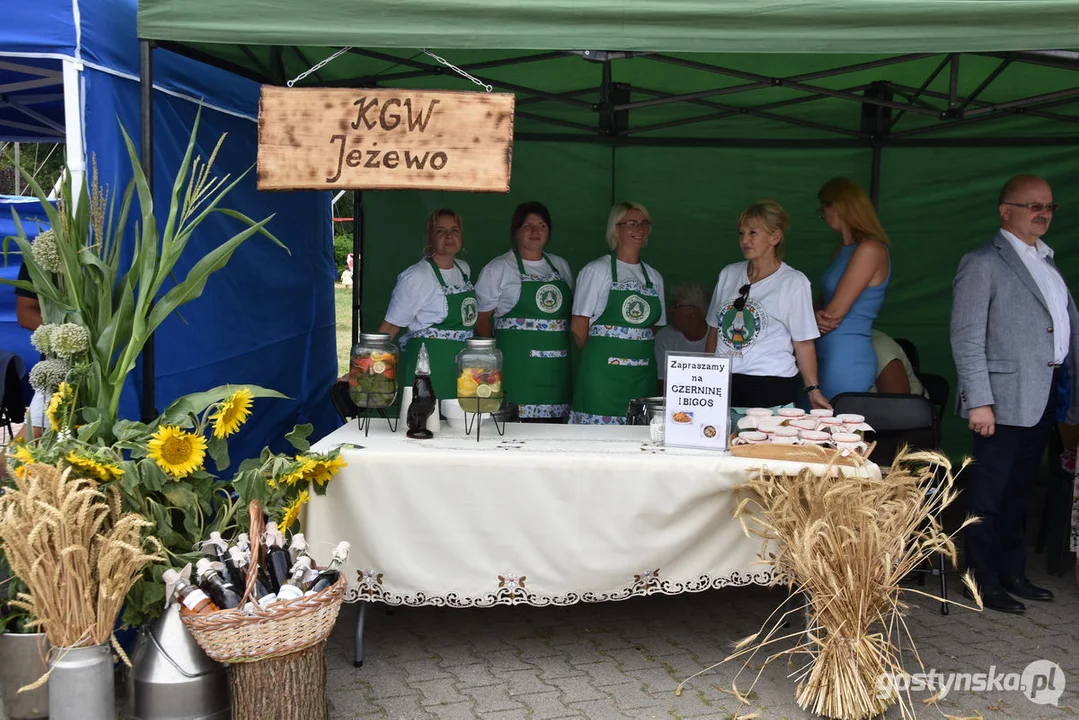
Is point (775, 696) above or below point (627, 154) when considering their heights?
below

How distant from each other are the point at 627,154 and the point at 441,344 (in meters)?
1.89

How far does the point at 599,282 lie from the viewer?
436cm

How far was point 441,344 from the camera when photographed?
14.1 ft

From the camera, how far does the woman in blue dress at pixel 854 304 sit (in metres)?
3.84

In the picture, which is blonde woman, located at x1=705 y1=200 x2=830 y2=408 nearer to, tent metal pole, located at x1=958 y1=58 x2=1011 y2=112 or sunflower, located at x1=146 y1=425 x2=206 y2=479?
tent metal pole, located at x1=958 y1=58 x2=1011 y2=112

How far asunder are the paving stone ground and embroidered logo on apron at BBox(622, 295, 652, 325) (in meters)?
1.24

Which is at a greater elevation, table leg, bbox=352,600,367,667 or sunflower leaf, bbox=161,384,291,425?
sunflower leaf, bbox=161,384,291,425

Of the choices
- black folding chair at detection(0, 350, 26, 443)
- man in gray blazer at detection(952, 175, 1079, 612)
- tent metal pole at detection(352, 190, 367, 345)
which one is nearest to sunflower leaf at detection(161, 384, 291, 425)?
black folding chair at detection(0, 350, 26, 443)

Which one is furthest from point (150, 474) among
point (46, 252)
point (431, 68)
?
point (431, 68)

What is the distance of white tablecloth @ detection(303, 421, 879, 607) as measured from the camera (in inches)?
113

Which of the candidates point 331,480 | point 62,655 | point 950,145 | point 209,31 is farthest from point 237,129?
point 950,145

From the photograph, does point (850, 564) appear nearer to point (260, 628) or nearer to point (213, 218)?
point (260, 628)

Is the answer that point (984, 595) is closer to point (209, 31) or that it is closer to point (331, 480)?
point (331, 480)

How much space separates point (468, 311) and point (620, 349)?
27.3 inches
